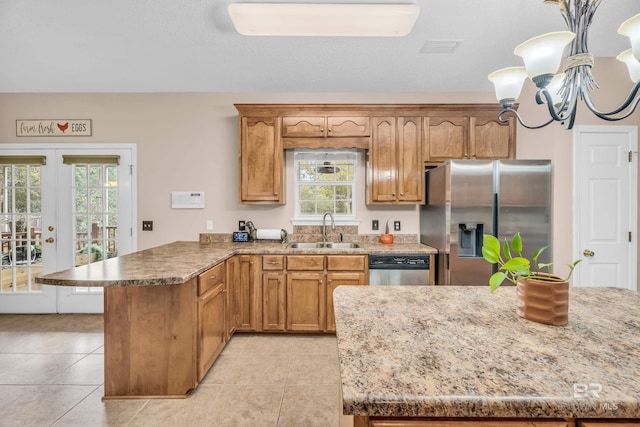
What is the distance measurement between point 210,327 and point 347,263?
4.53 ft

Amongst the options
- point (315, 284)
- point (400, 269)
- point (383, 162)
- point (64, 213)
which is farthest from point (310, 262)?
point (64, 213)

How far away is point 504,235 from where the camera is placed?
9.43 feet

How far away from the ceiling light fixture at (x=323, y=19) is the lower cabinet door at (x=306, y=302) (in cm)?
215

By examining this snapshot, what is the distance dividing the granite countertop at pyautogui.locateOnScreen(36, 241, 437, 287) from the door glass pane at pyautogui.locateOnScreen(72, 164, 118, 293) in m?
1.33

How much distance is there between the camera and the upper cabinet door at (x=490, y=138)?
3277 mm

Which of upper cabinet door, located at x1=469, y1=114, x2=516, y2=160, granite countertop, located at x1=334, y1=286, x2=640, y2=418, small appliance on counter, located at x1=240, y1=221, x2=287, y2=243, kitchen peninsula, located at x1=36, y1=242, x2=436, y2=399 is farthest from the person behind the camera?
small appliance on counter, located at x1=240, y1=221, x2=287, y2=243

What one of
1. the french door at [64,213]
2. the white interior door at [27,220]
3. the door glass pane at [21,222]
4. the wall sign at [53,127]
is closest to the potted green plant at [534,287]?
the french door at [64,213]

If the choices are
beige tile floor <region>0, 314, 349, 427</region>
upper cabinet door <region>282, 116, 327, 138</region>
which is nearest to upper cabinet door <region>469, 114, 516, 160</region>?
upper cabinet door <region>282, 116, 327, 138</region>

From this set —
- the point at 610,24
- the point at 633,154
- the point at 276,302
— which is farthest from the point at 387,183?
the point at 633,154

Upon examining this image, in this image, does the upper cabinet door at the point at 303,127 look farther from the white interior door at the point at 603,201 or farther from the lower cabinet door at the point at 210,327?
the white interior door at the point at 603,201

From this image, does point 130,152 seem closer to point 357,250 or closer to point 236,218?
point 236,218

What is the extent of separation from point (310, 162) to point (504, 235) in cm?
222

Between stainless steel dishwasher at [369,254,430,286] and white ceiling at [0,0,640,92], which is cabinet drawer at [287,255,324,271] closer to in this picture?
stainless steel dishwasher at [369,254,430,286]

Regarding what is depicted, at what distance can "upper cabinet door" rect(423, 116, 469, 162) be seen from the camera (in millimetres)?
3301
